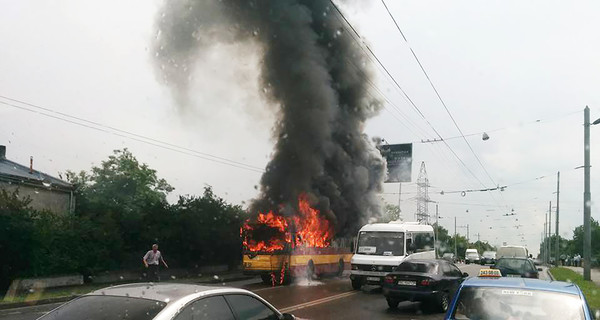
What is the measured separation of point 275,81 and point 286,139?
355 centimetres

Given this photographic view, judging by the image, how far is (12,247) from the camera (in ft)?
50.3

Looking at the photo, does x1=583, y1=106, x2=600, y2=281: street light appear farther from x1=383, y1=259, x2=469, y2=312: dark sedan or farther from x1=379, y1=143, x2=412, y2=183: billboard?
x1=383, y1=259, x2=469, y2=312: dark sedan

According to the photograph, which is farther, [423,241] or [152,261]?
[423,241]

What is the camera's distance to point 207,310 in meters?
4.09

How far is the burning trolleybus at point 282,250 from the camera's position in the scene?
19859 millimetres

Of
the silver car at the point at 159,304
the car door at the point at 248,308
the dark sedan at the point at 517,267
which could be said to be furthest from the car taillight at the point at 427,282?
the silver car at the point at 159,304

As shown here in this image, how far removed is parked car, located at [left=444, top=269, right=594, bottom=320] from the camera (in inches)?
192

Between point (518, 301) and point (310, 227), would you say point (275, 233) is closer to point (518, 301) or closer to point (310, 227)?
point (310, 227)

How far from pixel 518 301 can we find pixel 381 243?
43.7 ft

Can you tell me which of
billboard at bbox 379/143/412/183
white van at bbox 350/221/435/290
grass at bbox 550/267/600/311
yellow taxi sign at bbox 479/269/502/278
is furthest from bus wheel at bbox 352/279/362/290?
billboard at bbox 379/143/412/183

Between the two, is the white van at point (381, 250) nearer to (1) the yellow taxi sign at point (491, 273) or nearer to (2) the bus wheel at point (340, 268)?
(2) the bus wheel at point (340, 268)

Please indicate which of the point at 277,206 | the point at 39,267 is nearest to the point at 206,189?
the point at 277,206

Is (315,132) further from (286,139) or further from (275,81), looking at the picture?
(275,81)

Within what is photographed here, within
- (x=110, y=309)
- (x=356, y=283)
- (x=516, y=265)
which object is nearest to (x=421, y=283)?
(x=356, y=283)
